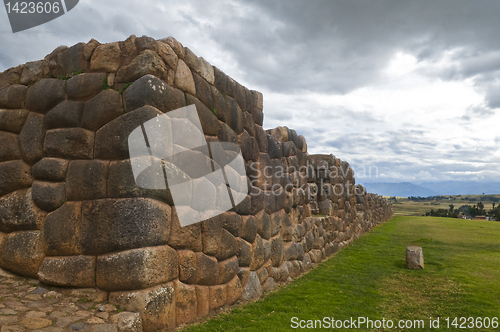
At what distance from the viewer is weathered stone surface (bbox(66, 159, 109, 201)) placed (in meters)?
4.36

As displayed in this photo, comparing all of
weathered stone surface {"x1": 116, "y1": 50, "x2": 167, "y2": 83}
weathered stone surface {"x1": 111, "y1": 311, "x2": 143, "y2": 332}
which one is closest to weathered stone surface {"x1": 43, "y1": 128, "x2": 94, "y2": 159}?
weathered stone surface {"x1": 116, "y1": 50, "x2": 167, "y2": 83}

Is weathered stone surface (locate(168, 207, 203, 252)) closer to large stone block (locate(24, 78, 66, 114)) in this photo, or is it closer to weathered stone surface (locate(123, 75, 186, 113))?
weathered stone surface (locate(123, 75, 186, 113))

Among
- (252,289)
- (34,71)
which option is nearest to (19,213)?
(34,71)

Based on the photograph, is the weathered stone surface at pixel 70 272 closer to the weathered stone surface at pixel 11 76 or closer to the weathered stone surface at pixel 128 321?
the weathered stone surface at pixel 128 321

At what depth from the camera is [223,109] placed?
20.1 feet

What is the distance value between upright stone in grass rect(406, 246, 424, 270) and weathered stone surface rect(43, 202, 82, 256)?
896cm

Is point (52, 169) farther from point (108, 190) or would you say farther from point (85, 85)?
point (85, 85)

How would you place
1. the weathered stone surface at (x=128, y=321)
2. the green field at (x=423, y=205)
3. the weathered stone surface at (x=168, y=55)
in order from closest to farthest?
the weathered stone surface at (x=128, y=321), the weathered stone surface at (x=168, y=55), the green field at (x=423, y=205)

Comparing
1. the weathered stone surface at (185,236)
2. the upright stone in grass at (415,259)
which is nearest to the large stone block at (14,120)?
the weathered stone surface at (185,236)

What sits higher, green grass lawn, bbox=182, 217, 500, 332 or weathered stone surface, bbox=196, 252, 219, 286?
weathered stone surface, bbox=196, 252, 219, 286

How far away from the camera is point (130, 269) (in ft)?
13.4

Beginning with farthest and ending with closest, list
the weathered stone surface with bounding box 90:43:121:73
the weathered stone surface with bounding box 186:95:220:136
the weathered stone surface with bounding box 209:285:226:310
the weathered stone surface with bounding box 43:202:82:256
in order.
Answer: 1. the weathered stone surface with bounding box 186:95:220:136
2. the weathered stone surface with bounding box 209:285:226:310
3. the weathered stone surface with bounding box 90:43:121:73
4. the weathered stone surface with bounding box 43:202:82:256

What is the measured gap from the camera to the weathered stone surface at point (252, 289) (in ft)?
20.2

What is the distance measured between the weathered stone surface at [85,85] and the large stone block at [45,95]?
203 mm
